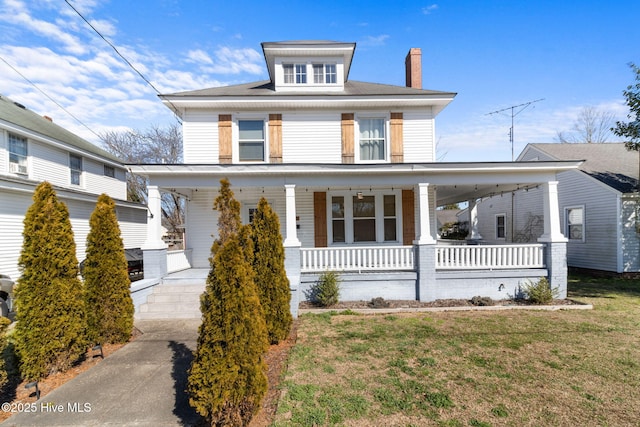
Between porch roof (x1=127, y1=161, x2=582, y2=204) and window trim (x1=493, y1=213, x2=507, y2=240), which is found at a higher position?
porch roof (x1=127, y1=161, x2=582, y2=204)

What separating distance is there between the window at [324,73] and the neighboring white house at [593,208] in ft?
35.3

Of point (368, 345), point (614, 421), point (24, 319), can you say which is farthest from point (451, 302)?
point (24, 319)

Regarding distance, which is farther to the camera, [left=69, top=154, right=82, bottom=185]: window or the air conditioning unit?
[left=69, top=154, right=82, bottom=185]: window

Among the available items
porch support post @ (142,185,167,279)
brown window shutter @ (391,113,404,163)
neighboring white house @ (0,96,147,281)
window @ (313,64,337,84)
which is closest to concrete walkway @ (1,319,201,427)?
porch support post @ (142,185,167,279)

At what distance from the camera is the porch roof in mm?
7754

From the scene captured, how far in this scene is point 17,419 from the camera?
3.43 meters

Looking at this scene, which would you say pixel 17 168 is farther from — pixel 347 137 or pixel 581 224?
pixel 581 224

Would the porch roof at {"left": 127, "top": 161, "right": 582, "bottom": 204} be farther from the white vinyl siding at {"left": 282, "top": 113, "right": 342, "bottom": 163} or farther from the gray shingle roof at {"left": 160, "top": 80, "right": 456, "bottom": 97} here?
the gray shingle roof at {"left": 160, "top": 80, "right": 456, "bottom": 97}

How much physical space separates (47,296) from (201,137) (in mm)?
6689

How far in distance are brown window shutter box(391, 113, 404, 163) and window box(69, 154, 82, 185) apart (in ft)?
49.0

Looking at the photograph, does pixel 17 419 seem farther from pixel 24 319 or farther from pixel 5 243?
pixel 5 243

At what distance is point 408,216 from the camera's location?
985 cm

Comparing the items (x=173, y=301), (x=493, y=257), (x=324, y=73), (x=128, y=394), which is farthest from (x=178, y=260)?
(x=493, y=257)

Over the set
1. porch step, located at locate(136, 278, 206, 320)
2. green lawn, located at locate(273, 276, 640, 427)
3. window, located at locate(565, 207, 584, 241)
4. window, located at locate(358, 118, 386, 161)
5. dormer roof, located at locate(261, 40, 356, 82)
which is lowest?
green lawn, located at locate(273, 276, 640, 427)
